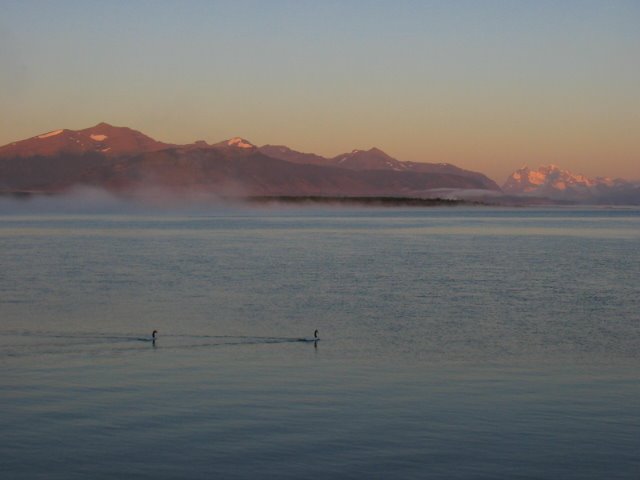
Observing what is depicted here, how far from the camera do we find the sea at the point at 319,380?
47.7 ft

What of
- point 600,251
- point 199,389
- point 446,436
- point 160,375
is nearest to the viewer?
point 446,436

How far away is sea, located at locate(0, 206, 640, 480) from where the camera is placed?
1453 centimetres

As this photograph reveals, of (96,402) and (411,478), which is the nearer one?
(411,478)

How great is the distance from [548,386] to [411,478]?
6685 millimetres

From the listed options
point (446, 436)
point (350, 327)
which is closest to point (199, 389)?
point (446, 436)

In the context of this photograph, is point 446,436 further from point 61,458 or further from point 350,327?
point 350,327

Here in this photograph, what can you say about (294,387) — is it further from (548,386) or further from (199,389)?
(548,386)

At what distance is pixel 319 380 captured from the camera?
65.8 ft

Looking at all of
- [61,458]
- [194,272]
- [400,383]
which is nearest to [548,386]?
[400,383]

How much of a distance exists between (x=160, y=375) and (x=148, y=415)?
3733 millimetres

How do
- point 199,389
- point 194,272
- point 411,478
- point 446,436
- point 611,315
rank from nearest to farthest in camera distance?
point 411,478 → point 446,436 → point 199,389 → point 611,315 → point 194,272

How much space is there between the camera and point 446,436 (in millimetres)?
15750

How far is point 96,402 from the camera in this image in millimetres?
17844

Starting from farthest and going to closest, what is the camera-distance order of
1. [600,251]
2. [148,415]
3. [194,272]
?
[600,251], [194,272], [148,415]
